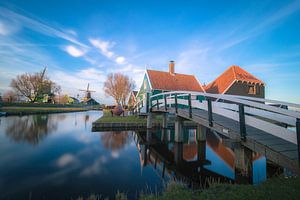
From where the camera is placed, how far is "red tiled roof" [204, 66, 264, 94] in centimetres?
2109

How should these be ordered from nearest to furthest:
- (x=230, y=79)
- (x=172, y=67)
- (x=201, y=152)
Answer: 1. (x=201, y=152)
2. (x=230, y=79)
3. (x=172, y=67)

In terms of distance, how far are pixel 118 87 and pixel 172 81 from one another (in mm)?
18157

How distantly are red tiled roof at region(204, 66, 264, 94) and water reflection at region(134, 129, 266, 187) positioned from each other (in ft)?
45.2

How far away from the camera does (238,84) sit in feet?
68.9

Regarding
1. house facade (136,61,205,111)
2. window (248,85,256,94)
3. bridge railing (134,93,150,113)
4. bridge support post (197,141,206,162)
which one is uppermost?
house facade (136,61,205,111)

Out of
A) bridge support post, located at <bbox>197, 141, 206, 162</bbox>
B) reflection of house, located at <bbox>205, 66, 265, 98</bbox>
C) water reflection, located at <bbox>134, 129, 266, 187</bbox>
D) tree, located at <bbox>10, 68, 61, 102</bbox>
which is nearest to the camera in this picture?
water reflection, located at <bbox>134, 129, 266, 187</bbox>

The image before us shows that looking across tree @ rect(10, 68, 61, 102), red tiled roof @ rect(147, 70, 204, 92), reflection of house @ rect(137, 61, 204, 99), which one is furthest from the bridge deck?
tree @ rect(10, 68, 61, 102)

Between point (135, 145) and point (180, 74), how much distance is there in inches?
690

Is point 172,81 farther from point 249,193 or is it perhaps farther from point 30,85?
point 30,85

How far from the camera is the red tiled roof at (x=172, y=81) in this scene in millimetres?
21652

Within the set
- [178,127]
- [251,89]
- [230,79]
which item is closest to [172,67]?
[230,79]

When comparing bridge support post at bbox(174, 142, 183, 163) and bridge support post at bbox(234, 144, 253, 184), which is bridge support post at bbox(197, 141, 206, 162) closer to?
bridge support post at bbox(174, 142, 183, 163)

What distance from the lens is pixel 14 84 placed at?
143 ft

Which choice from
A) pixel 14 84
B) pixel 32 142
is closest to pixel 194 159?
pixel 32 142
